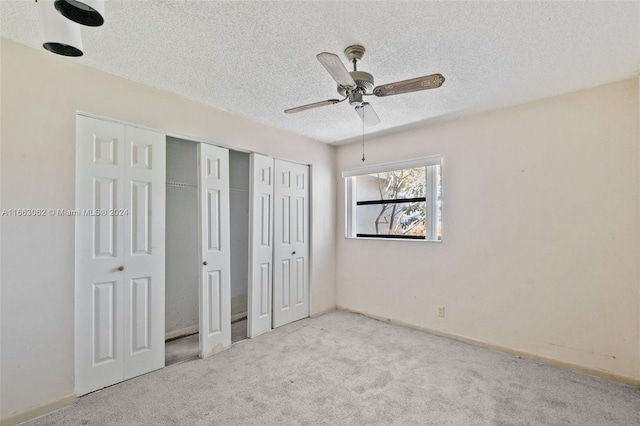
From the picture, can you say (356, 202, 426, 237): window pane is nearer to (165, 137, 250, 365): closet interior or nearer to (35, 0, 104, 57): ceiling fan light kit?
(165, 137, 250, 365): closet interior

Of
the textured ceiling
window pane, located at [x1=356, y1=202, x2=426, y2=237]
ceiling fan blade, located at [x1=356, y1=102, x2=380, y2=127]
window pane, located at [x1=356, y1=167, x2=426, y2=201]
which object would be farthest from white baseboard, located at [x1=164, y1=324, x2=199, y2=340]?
ceiling fan blade, located at [x1=356, y1=102, x2=380, y2=127]

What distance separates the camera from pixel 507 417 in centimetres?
199

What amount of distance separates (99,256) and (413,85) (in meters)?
2.61

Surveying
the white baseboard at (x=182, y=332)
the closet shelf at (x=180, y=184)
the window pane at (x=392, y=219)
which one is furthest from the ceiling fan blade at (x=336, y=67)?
the white baseboard at (x=182, y=332)

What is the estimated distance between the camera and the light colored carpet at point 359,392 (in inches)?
78.2

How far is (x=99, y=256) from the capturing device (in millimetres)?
2322

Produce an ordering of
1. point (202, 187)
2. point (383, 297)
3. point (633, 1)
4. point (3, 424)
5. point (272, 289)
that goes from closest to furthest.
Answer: point (633, 1)
point (3, 424)
point (202, 187)
point (272, 289)
point (383, 297)

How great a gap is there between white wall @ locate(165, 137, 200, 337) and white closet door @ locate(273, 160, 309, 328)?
100 centimetres

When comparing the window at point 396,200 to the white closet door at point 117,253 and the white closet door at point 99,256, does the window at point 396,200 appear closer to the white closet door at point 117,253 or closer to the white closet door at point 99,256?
the white closet door at point 117,253

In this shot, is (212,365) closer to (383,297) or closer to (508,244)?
(383,297)

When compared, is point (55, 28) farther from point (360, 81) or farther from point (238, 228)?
point (238, 228)

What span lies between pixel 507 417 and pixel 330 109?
286 cm

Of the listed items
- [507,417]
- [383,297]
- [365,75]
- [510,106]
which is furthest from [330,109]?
[507,417]

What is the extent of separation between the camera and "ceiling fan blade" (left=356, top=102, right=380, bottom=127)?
89.2 inches
